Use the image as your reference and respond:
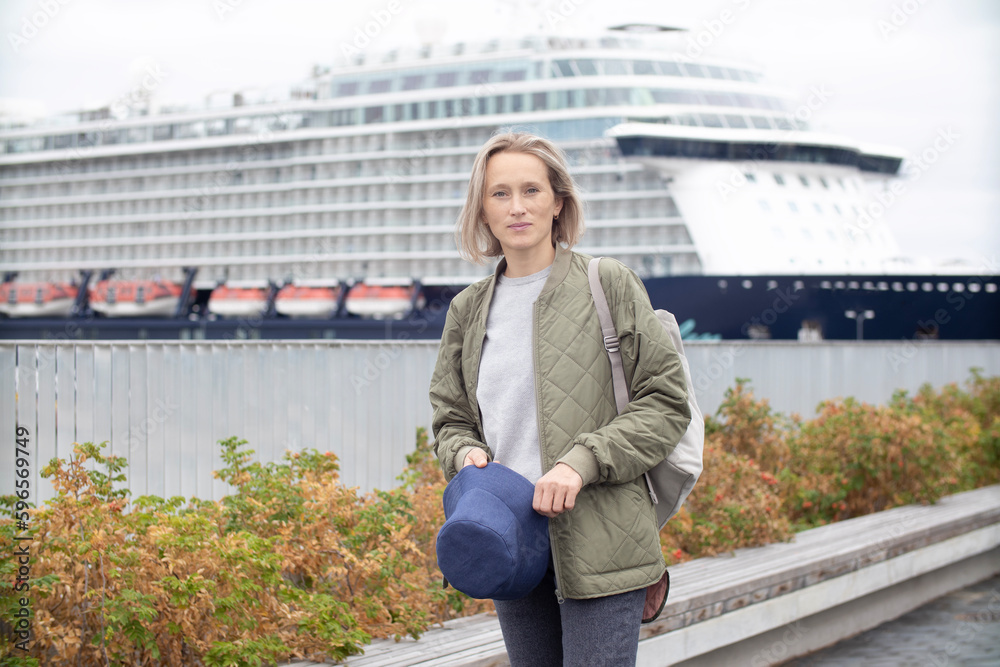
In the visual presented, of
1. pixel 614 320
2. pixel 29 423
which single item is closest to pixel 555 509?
pixel 614 320

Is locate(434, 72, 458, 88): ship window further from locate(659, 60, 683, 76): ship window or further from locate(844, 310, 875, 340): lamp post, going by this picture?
locate(844, 310, 875, 340): lamp post

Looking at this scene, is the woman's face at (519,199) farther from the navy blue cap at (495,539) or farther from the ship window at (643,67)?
the ship window at (643,67)

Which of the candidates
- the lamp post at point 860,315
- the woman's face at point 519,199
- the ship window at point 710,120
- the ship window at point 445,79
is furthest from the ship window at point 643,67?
the woman's face at point 519,199

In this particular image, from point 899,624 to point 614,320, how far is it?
4624mm

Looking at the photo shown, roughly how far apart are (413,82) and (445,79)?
144 centimetres

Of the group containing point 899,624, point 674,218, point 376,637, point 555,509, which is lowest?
point 899,624

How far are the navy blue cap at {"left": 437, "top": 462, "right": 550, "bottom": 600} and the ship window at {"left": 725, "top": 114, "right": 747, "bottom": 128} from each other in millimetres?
26208

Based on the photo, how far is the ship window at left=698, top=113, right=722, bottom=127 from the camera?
26.4 meters

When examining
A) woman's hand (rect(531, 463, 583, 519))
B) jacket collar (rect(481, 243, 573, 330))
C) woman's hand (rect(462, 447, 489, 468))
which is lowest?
woman's hand (rect(531, 463, 583, 519))

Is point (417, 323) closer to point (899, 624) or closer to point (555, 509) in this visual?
point (899, 624)

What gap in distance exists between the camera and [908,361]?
33.7 ft

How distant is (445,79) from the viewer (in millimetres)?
30688

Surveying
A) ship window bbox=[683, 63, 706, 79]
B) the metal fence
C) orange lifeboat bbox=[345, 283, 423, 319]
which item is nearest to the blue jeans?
the metal fence

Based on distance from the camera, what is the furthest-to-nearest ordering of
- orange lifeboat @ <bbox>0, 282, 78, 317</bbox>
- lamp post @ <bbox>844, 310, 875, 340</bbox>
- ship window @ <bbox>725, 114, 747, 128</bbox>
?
orange lifeboat @ <bbox>0, 282, 78, 317</bbox> → ship window @ <bbox>725, 114, 747, 128</bbox> → lamp post @ <bbox>844, 310, 875, 340</bbox>
